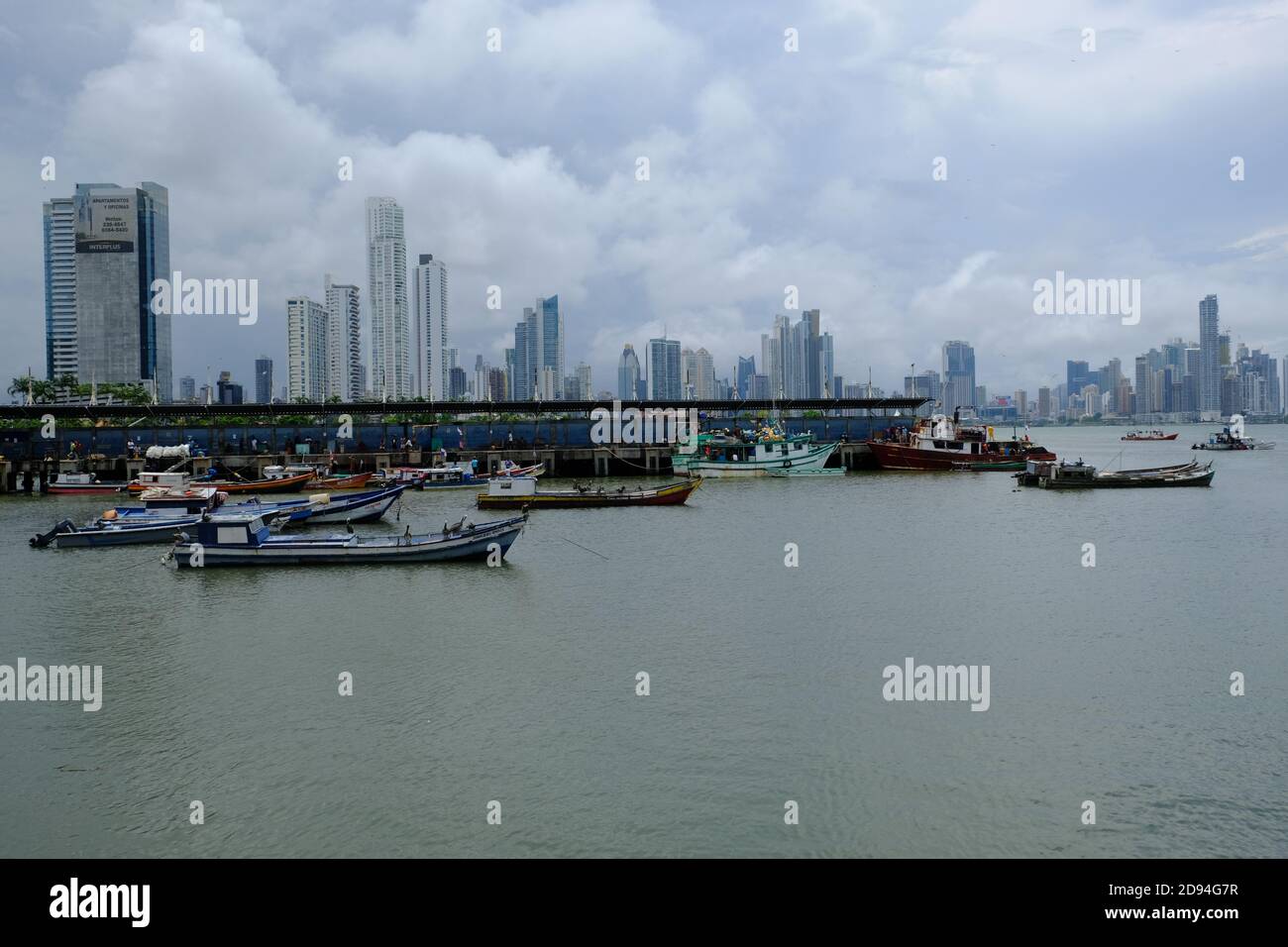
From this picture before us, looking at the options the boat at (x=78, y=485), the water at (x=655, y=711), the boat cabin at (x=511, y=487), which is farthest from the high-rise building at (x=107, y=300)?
the water at (x=655, y=711)

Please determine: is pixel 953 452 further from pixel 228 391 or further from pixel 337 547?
pixel 228 391

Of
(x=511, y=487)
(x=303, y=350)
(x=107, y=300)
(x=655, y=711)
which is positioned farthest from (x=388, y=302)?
(x=655, y=711)

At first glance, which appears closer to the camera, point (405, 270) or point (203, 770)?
point (203, 770)

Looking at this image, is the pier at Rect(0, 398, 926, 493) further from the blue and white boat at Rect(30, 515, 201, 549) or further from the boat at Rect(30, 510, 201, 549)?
the blue and white boat at Rect(30, 515, 201, 549)
